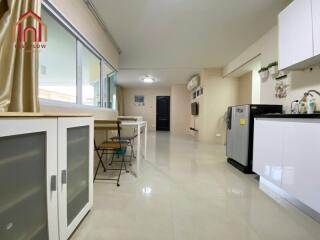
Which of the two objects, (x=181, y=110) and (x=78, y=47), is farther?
(x=181, y=110)

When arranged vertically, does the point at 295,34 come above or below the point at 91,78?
above

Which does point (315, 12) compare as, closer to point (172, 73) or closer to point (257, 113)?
point (257, 113)

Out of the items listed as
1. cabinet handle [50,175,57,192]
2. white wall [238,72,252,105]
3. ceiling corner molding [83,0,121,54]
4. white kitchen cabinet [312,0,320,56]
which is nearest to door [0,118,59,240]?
cabinet handle [50,175,57,192]

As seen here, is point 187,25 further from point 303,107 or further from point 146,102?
point 146,102

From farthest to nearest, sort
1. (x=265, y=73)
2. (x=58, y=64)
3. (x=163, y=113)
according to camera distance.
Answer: (x=163, y=113) → (x=265, y=73) → (x=58, y=64)

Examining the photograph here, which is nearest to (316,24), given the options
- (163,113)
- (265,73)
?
(265,73)

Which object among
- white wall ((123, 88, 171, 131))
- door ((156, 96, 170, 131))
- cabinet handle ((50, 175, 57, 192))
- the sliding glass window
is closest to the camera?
cabinet handle ((50, 175, 57, 192))

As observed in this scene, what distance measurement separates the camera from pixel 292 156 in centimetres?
183

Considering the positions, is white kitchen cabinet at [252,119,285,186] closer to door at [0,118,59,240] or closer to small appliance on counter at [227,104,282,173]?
small appliance on counter at [227,104,282,173]

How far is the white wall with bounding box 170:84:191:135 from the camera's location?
9156mm

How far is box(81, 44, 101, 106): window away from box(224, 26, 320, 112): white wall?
3175mm

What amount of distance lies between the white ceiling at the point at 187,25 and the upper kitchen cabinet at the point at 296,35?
20.2 inches

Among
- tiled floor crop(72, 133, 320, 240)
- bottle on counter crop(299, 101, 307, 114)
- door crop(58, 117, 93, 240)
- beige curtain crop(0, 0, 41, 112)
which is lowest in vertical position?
tiled floor crop(72, 133, 320, 240)

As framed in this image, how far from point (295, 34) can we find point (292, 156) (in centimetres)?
141
